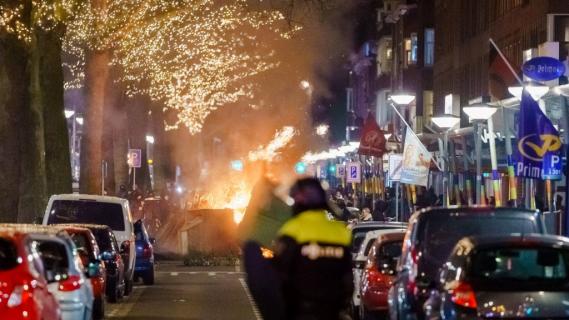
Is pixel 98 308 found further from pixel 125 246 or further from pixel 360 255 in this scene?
pixel 125 246

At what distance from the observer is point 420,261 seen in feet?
52.1

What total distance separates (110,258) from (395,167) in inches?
644

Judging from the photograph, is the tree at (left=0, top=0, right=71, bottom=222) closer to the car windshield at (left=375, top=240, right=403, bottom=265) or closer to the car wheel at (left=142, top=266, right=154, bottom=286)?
the car wheel at (left=142, top=266, right=154, bottom=286)

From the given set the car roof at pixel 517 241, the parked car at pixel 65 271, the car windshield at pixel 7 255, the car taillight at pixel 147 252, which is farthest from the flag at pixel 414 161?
the car windshield at pixel 7 255

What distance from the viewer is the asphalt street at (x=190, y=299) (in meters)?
23.5

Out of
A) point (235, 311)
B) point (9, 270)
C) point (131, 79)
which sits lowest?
point (235, 311)

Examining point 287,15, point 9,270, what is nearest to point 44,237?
point 9,270

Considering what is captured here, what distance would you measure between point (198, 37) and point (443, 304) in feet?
107

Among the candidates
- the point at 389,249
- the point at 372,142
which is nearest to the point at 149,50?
the point at 372,142

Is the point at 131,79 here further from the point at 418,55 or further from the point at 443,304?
the point at 443,304

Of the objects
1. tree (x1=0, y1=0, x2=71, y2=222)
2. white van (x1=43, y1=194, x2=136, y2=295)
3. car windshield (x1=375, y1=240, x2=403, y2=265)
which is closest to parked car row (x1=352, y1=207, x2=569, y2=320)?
car windshield (x1=375, y1=240, x2=403, y2=265)

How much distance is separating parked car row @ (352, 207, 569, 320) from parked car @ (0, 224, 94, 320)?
3.49 meters

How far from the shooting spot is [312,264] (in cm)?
1053

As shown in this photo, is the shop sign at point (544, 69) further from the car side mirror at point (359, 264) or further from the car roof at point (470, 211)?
the car roof at point (470, 211)
